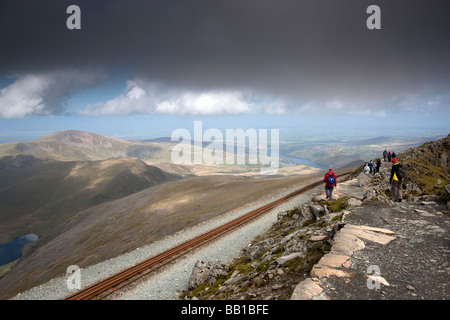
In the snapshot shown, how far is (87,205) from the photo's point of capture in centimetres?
19388

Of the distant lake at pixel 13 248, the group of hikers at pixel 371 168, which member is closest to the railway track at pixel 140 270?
the group of hikers at pixel 371 168

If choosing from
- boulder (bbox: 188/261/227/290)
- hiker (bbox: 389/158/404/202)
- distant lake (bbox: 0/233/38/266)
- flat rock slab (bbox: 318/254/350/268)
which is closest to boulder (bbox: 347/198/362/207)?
hiker (bbox: 389/158/404/202)

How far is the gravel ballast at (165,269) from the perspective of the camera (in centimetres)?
1642

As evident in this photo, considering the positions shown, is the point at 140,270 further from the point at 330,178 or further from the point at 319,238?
the point at 330,178

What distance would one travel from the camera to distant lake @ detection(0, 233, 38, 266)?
133125 mm

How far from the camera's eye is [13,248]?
147250 mm

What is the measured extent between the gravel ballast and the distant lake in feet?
514

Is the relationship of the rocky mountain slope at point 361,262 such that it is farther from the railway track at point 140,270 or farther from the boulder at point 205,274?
the railway track at point 140,270

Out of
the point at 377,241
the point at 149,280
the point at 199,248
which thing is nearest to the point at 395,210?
the point at 377,241

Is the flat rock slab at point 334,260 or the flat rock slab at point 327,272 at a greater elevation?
the flat rock slab at point 334,260

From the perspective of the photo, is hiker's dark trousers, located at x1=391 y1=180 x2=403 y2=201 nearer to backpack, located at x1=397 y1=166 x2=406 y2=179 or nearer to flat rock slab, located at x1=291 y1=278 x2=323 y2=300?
backpack, located at x1=397 y1=166 x2=406 y2=179

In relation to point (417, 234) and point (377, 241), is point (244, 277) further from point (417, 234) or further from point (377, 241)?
point (417, 234)

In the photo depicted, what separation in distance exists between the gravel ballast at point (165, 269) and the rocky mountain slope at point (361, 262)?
2.65 m

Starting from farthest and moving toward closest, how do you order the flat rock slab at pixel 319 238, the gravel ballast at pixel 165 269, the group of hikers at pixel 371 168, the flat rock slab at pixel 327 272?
the group of hikers at pixel 371 168
the gravel ballast at pixel 165 269
the flat rock slab at pixel 319 238
the flat rock slab at pixel 327 272
